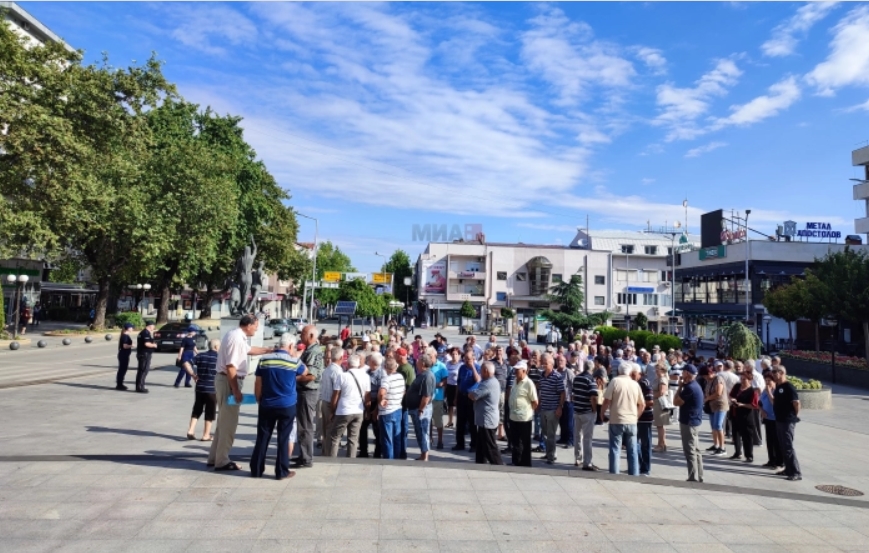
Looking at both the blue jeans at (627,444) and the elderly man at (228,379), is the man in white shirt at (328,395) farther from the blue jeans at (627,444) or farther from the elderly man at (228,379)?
the blue jeans at (627,444)

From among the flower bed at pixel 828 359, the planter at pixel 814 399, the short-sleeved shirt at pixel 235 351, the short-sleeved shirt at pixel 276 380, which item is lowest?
the planter at pixel 814 399

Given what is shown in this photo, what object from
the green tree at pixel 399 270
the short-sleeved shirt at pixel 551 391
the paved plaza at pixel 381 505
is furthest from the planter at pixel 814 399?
the green tree at pixel 399 270

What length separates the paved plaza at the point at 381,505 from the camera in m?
5.14

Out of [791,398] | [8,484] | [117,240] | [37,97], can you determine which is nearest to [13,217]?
[37,97]

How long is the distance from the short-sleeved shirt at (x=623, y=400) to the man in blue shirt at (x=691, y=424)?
0.87 meters

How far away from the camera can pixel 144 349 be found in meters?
14.0

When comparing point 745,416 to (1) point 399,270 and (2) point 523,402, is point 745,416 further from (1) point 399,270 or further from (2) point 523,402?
(1) point 399,270

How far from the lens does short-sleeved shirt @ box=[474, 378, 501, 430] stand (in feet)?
27.1

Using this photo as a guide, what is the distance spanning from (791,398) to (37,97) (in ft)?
91.4

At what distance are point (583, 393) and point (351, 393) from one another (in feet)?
11.3

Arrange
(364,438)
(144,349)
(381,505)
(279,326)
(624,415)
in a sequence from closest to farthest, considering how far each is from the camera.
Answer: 1. (381,505)
2. (624,415)
3. (364,438)
4. (144,349)
5. (279,326)

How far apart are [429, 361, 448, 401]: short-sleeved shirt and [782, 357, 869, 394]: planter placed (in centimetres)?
1978

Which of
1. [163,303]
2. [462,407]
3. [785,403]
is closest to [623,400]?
[785,403]

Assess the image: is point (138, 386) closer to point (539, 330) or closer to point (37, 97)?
point (37, 97)
